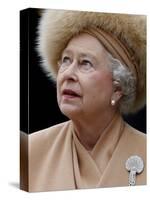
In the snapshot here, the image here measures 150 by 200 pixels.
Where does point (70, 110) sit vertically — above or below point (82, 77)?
below

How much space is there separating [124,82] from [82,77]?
1.56 ft

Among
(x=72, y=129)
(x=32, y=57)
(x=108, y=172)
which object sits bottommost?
(x=108, y=172)

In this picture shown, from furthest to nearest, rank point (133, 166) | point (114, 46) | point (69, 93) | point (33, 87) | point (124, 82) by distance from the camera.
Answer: point (133, 166), point (124, 82), point (114, 46), point (69, 93), point (33, 87)

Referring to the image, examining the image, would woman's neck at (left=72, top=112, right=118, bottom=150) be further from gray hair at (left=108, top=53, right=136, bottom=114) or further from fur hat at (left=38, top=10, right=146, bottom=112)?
fur hat at (left=38, top=10, right=146, bottom=112)

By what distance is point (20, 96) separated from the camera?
235 inches

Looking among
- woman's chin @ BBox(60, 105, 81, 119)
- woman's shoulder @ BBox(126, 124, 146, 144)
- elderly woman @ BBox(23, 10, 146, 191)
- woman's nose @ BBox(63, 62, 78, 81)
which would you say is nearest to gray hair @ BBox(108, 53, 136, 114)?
elderly woman @ BBox(23, 10, 146, 191)

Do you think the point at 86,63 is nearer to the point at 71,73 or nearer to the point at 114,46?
the point at 71,73

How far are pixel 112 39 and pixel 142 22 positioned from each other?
16.1 inches

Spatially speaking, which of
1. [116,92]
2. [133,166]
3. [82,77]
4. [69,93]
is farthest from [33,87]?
[133,166]

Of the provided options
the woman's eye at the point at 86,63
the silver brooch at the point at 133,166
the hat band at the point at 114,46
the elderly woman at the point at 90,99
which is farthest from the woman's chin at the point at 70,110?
the silver brooch at the point at 133,166

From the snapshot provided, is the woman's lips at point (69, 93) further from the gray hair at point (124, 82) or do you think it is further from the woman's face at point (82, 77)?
the gray hair at point (124, 82)

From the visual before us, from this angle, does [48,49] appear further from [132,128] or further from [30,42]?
[132,128]

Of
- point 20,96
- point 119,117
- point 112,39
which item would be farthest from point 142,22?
point 20,96

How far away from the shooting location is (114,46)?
6.12 metres
